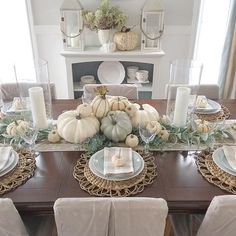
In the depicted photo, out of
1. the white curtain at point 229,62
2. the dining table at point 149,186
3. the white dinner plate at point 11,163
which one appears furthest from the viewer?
the white curtain at point 229,62

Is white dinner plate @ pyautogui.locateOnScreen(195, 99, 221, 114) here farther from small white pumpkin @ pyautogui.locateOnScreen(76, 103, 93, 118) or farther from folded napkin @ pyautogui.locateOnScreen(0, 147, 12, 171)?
Result: folded napkin @ pyautogui.locateOnScreen(0, 147, 12, 171)

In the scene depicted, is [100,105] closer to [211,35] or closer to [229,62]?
[229,62]

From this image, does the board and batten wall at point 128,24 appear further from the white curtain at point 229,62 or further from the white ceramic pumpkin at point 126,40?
the white curtain at point 229,62

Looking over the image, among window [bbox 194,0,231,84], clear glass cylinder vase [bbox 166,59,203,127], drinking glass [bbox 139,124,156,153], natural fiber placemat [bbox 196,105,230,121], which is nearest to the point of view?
drinking glass [bbox 139,124,156,153]

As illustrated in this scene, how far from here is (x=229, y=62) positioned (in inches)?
107

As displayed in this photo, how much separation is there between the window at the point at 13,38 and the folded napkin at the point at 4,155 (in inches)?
63.3

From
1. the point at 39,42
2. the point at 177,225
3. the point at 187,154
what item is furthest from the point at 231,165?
the point at 39,42

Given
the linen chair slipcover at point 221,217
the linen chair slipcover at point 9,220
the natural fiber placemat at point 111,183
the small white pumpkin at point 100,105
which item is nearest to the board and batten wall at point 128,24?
the small white pumpkin at point 100,105

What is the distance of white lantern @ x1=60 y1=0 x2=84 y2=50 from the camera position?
2377 millimetres

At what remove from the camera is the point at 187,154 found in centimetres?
126

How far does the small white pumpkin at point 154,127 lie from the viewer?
128 centimetres

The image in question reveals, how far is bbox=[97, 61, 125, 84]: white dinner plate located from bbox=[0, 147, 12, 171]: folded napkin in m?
1.71

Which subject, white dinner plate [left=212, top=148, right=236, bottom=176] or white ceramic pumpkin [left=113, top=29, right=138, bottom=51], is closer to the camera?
white dinner plate [left=212, top=148, right=236, bottom=176]

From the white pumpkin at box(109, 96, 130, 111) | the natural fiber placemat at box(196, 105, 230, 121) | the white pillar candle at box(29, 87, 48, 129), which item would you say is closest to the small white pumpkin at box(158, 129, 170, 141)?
the white pumpkin at box(109, 96, 130, 111)
